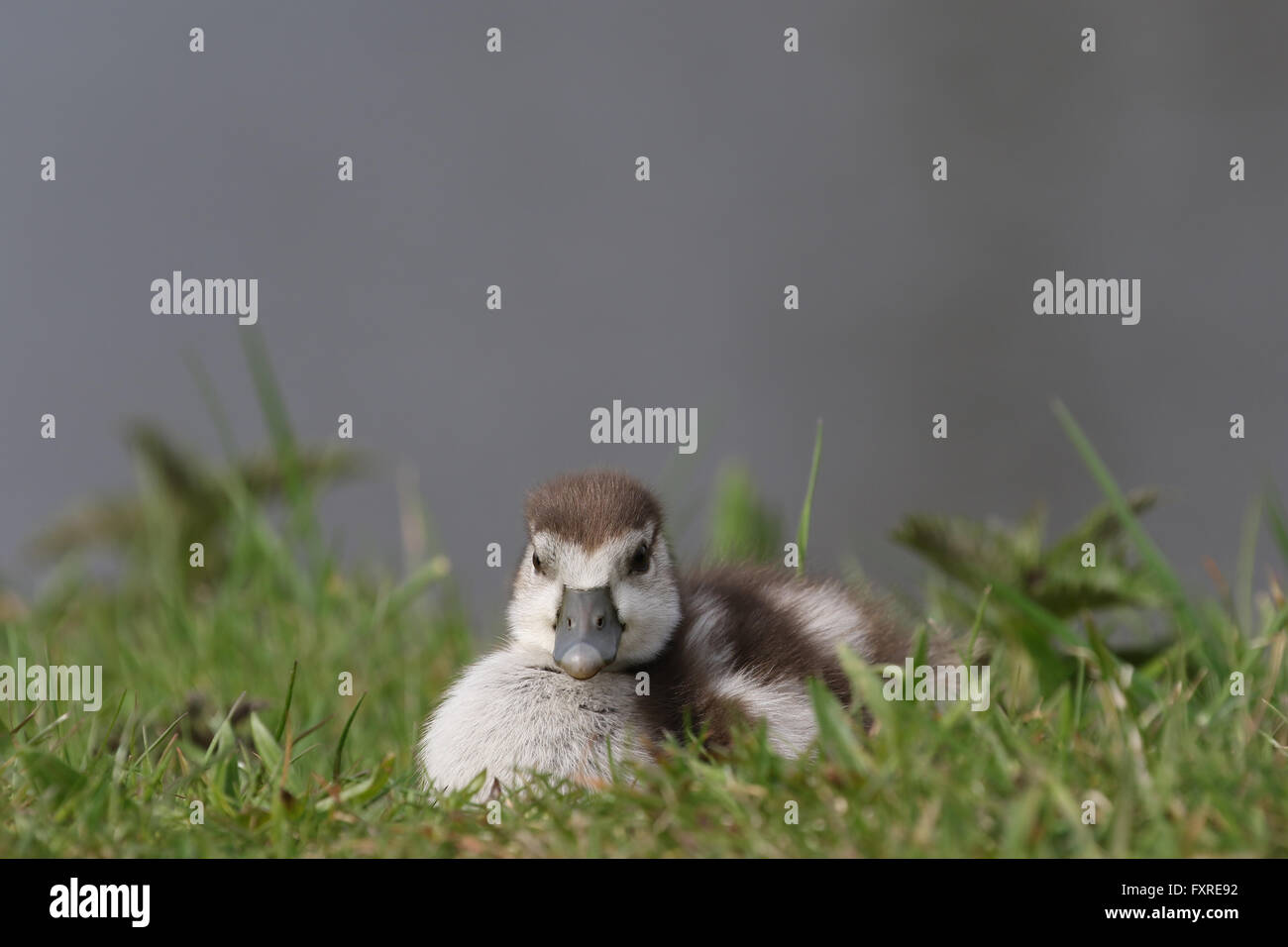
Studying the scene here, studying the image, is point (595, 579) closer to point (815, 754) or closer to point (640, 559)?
point (640, 559)

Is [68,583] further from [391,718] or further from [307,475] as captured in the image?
[391,718]

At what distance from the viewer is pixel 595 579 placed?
8.45 ft

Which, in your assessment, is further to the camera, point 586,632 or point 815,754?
point 586,632

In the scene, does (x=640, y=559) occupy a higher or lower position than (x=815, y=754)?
higher

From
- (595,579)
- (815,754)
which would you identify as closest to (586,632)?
(595,579)

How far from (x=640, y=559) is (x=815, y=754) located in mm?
551

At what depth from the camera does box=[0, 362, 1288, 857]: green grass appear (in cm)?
171

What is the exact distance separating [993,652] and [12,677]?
2.32 metres

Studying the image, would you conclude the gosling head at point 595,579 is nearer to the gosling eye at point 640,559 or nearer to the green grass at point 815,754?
the gosling eye at point 640,559

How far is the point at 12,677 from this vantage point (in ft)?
10.5

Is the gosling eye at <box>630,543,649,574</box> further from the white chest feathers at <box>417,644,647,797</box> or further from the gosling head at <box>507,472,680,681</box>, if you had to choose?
the white chest feathers at <box>417,644,647,797</box>

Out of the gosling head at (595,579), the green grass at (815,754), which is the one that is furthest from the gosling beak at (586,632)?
the green grass at (815,754)

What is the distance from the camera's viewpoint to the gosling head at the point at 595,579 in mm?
2529

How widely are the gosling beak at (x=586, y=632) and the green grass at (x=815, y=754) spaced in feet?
0.78
